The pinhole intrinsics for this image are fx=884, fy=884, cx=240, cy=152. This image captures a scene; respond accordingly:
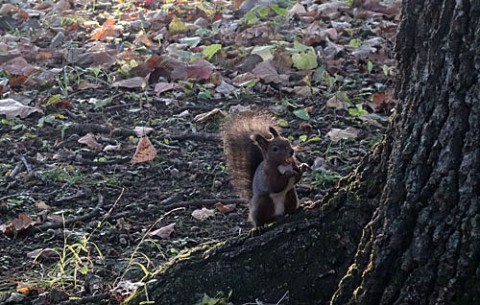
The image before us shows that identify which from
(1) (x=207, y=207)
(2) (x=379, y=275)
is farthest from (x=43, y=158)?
(2) (x=379, y=275)

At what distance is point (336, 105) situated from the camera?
4656mm

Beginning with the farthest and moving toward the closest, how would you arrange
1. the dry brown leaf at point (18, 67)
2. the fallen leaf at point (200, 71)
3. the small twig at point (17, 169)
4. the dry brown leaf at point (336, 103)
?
1. the dry brown leaf at point (18, 67)
2. the fallen leaf at point (200, 71)
3. the dry brown leaf at point (336, 103)
4. the small twig at point (17, 169)

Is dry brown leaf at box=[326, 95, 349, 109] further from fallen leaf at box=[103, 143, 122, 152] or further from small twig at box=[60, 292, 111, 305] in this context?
small twig at box=[60, 292, 111, 305]

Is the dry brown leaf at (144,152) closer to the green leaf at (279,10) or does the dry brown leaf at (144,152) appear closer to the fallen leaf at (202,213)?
the fallen leaf at (202,213)

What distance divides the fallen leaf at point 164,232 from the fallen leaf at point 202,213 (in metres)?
0.14

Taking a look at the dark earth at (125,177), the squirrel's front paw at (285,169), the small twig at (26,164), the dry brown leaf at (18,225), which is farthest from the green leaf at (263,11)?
the squirrel's front paw at (285,169)

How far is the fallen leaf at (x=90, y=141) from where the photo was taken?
4391mm

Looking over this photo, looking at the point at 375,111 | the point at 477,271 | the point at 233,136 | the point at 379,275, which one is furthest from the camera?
the point at 375,111

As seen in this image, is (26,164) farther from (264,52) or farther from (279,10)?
(279,10)

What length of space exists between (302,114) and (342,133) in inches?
13.0

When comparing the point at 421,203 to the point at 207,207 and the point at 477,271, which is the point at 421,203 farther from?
the point at 207,207

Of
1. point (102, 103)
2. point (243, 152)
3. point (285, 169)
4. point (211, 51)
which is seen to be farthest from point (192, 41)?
point (285, 169)

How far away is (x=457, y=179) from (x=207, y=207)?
1905 millimetres

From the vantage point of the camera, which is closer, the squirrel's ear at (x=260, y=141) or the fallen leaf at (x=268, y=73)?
the squirrel's ear at (x=260, y=141)
